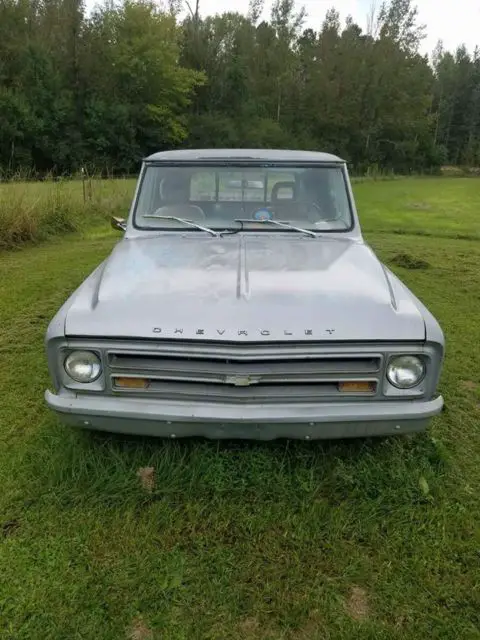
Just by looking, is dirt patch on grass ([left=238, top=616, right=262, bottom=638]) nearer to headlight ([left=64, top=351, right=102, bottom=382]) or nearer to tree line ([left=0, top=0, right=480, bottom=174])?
headlight ([left=64, top=351, right=102, bottom=382])

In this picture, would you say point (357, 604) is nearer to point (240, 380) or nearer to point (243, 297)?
point (240, 380)

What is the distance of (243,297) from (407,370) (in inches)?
33.5

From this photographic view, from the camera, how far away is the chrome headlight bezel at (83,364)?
2391 millimetres

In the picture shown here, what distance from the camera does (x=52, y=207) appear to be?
10648mm

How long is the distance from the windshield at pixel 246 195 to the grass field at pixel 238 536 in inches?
65.1

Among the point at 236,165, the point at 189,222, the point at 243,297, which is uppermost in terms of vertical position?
the point at 236,165


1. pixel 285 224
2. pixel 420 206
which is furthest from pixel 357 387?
pixel 420 206

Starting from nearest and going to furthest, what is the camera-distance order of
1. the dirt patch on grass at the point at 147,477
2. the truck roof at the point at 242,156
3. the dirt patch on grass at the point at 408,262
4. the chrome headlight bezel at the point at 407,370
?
the chrome headlight bezel at the point at 407,370 < the dirt patch on grass at the point at 147,477 < the truck roof at the point at 242,156 < the dirt patch on grass at the point at 408,262

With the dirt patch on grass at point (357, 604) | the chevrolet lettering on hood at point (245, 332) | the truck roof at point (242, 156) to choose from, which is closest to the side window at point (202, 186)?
the truck roof at point (242, 156)

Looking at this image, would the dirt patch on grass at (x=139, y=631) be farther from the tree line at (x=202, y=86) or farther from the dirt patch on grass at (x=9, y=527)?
the tree line at (x=202, y=86)

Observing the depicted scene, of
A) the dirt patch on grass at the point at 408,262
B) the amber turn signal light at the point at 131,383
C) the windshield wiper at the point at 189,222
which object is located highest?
the windshield wiper at the point at 189,222

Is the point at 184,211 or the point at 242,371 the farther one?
the point at 184,211

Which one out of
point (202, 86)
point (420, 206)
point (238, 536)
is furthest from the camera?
point (202, 86)

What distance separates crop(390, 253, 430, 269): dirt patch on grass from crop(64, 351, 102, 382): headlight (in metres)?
6.59
